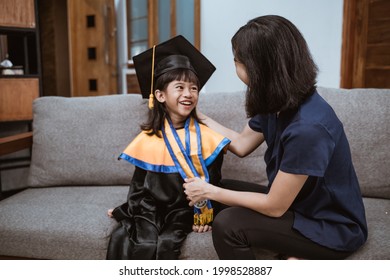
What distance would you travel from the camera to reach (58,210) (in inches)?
57.6

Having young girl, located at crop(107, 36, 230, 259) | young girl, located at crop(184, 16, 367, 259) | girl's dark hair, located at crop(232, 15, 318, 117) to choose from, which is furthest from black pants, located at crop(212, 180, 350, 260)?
girl's dark hair, located at crop(232, 15, 318, 117)

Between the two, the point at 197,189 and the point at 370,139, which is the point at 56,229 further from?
the point at 370,139

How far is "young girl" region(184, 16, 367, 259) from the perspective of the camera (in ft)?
3.21

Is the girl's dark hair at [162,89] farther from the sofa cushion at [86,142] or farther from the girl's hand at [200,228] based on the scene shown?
the girl's hand at [200,228]

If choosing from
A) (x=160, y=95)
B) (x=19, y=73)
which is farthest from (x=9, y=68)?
(x=160, y=95)

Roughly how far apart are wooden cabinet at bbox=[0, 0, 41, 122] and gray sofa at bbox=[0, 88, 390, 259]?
645 mm

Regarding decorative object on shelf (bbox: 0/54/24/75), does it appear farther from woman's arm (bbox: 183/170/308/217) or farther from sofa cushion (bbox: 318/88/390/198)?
sofa cushion (bbox: 318/88/390/198)

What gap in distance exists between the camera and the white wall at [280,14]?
2.75 m

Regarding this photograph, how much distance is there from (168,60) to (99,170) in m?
0.66

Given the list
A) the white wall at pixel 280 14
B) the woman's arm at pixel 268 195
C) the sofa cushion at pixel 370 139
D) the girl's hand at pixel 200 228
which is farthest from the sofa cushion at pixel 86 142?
the white wall at pixel 280 14
